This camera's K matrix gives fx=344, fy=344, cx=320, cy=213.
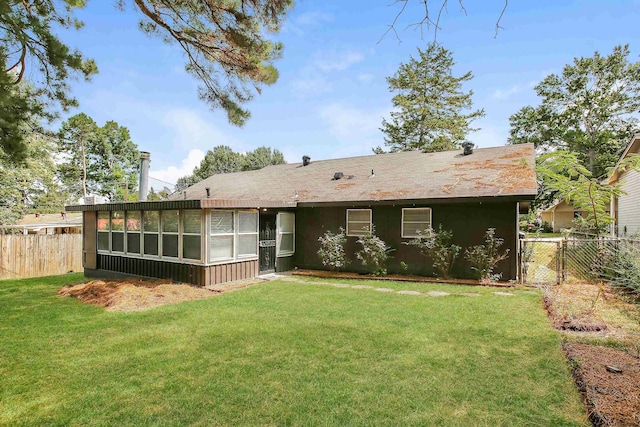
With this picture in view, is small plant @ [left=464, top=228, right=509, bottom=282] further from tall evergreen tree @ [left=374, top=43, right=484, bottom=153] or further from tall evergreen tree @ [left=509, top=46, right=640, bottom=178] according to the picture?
tall evergreen tree @ [left=509, top=46, right=640, bottom=178]

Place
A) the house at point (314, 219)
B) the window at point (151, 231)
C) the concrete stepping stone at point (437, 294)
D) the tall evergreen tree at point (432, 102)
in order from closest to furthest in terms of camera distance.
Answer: the concrete stepping stone at point (437, 294) < the house at point (314, 219) < the window at point (151, 231) < the tall evergreen tree at point (432, 102)

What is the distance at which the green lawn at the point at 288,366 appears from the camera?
2.91 m

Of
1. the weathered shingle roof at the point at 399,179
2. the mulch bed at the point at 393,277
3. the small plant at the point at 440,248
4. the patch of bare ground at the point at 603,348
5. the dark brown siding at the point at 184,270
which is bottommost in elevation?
the mulch bed at the point at 393,277

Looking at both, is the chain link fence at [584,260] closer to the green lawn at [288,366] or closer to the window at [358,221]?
the green lawn at [288,366]

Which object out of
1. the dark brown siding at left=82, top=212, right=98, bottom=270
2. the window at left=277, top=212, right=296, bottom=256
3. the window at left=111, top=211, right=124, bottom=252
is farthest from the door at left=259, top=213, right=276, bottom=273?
the dark brown siding at left=82, top=212, right=98, bottom=270

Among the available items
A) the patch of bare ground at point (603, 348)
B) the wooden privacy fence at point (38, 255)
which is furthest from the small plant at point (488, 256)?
the wooden privacy fence at point (38, 255)

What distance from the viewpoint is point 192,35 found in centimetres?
636

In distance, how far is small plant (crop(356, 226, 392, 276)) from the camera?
9.99 meters

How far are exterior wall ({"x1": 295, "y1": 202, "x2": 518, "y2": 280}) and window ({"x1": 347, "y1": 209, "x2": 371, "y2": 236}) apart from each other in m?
0.17

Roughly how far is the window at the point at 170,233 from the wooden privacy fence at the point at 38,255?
5882 millimetres

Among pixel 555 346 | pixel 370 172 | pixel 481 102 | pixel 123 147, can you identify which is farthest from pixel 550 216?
pixel 123 147

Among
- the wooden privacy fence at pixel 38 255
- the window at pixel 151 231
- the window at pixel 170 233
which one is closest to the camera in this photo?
the window at pixel 170 233

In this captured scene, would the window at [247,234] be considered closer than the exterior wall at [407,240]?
No

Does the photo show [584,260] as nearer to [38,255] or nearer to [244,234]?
[244,234]
